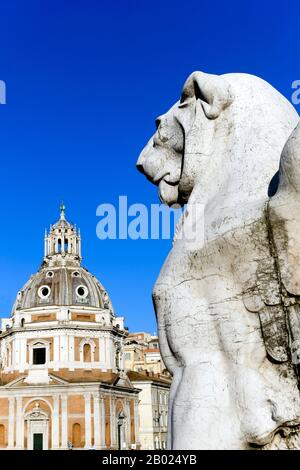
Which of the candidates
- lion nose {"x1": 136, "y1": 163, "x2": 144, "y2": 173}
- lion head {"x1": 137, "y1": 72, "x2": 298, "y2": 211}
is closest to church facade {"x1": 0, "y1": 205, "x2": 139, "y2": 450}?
lion nose {"x1": 136, "y1": 163, "x2": 144, "y2": 173}

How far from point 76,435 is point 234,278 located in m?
42.0

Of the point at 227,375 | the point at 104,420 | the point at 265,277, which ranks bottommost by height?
the point at 227,375

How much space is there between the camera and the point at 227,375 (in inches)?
108

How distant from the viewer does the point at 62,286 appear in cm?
4738

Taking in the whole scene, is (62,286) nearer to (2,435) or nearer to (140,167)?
(2,435)

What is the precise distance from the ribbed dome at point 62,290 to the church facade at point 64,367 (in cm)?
8

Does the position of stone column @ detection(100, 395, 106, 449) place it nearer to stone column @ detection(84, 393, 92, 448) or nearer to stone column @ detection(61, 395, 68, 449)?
stone column @ detection(84, 393, 92, 448)

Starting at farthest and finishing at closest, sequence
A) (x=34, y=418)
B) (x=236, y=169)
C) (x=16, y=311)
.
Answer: (x=16, y=311) → (x=34, y=418) → (x=236, y=169)

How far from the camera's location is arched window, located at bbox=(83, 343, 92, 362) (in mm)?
45450

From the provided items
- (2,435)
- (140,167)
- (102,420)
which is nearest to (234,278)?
(140,167)

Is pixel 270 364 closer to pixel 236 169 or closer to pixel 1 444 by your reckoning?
pixel 236 169

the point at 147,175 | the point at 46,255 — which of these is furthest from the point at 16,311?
the point at 147,175

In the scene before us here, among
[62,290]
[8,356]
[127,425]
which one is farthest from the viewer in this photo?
[62,290]
